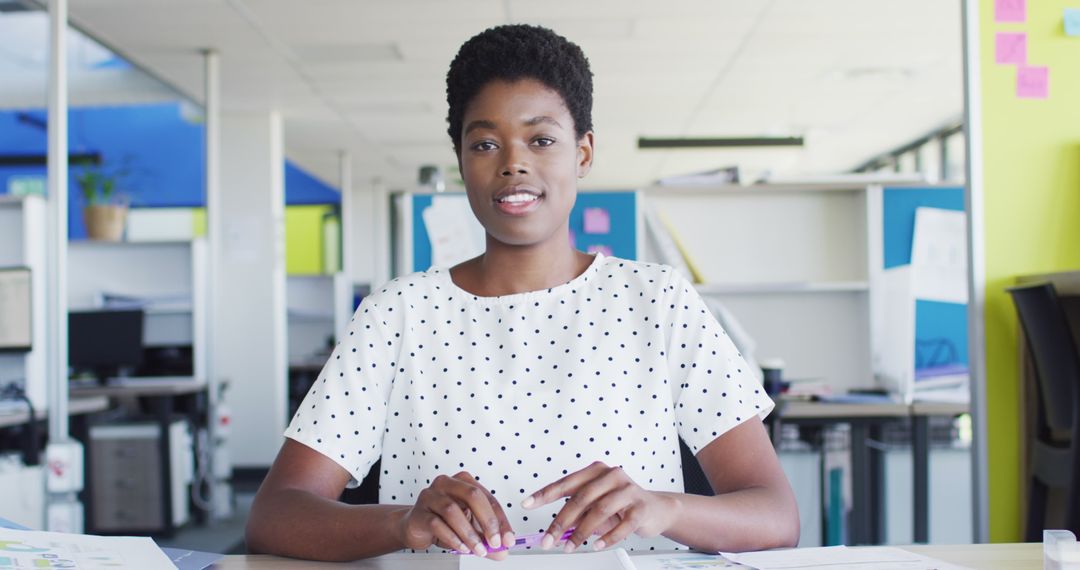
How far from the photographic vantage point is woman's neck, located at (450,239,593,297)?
4.50 feet

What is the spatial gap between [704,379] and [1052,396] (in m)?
1.43

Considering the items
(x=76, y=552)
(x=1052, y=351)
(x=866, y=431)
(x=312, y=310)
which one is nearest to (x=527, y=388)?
(x=76, y=552)

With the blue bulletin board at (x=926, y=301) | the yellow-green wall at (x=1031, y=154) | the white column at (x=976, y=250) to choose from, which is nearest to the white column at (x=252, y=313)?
the blue bulletin board at (x=926, y=301)

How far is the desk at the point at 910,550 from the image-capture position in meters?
1.00

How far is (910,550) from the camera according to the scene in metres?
1.06

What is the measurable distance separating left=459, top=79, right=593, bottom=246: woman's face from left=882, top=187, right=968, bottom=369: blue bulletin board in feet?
9.53

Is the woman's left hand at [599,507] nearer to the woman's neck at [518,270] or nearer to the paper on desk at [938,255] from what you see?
the woman's neck at [518,270]

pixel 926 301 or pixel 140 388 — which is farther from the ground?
pixel 926 301

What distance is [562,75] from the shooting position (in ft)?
4.35

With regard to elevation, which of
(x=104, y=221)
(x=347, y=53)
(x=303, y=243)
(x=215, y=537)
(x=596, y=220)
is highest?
(x=347, y=53)

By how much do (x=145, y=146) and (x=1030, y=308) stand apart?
1021 cm

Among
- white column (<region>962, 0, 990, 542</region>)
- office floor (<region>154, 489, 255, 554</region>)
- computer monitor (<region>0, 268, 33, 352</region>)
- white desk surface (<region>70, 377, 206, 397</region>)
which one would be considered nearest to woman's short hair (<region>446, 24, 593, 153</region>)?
white column (<region>962, 0, 990, 542</region>)

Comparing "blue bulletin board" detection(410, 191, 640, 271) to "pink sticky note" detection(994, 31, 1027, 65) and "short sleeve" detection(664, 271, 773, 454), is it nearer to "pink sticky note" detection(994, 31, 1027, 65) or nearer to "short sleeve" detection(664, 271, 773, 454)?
"pink sticky note" detection(994, 31, 1027, 65)

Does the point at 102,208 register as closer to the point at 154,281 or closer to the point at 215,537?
the point at 154,281
